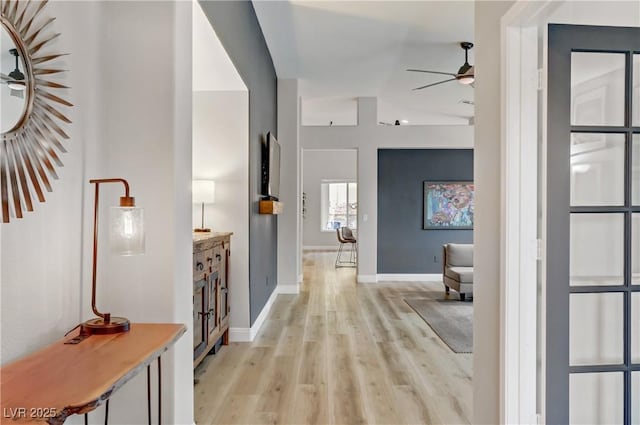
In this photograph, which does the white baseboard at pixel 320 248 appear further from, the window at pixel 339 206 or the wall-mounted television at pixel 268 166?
the wall-mounted television at pixel 268 166

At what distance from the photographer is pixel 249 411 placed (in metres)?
2.54

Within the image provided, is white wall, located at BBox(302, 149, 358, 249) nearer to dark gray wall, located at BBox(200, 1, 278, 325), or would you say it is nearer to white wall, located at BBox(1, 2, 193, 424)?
dark gray wall, located at BBox(200, 1, 278, 325)

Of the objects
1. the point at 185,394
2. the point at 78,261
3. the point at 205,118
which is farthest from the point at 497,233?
the point at 205,118

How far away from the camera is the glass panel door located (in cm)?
187

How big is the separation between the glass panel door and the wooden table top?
1.73 metres

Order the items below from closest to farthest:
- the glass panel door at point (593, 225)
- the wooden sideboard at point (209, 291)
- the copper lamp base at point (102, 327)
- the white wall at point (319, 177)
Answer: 1. the copper lamp base at point (102, 327)
2. the glass panel door at point (593, 225)
3. the wooden sideboard at point (209, 291)
4. the white wall at point (319, 177)

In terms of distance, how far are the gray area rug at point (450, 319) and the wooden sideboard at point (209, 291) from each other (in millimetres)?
2122

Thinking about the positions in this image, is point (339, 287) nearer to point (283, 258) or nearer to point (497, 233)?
point (283, 258)

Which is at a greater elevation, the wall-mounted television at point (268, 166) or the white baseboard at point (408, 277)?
the wall-mounted television at point (268, 166)

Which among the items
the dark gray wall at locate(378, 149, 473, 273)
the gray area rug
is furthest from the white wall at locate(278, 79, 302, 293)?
the dark gray wall at locate(378, 149, 473, 273)

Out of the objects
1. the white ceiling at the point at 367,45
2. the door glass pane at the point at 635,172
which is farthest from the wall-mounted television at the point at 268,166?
the door glass pane at the point at 635,172

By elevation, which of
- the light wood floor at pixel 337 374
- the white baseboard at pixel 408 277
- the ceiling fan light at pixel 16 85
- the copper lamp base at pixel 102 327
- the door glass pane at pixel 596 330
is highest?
the ceiling fan light at pixel 16 85

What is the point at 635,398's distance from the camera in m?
1.92

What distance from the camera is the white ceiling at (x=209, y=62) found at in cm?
253
